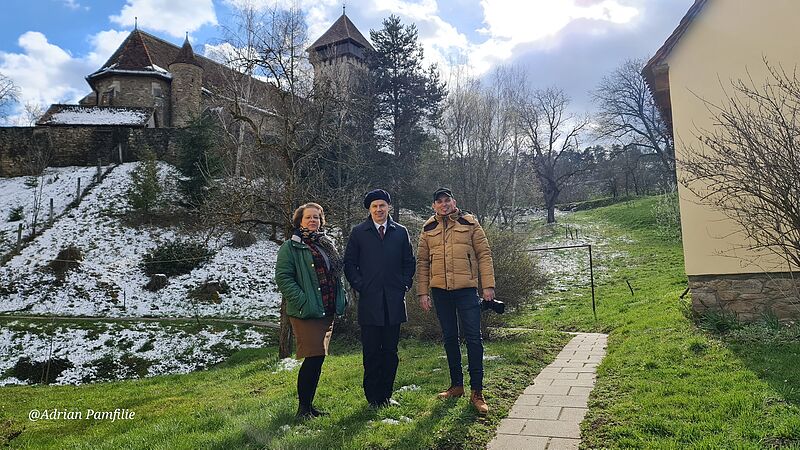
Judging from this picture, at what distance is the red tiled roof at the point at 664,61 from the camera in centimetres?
777

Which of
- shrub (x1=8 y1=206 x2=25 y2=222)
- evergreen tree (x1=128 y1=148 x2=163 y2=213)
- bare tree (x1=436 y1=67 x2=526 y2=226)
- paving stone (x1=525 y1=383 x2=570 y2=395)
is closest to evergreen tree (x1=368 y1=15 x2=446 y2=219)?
bare tree (x1=436 y1=67 x2=526 y2=226)

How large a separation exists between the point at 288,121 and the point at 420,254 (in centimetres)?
543

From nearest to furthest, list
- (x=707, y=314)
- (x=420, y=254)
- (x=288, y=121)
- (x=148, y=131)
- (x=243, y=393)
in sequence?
(x=420, y=254) → (x=243, y=393) → (x=707, y=314) → (x=288, y=121) → (x=148, y=131)

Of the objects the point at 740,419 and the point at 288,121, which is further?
the point at 288,121

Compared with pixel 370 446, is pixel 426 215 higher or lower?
higher

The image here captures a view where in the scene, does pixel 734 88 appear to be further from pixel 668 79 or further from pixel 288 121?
pixel 288 121

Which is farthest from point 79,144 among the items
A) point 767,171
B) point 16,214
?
point 767,171

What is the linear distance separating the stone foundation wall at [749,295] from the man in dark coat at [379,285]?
18.3 feet

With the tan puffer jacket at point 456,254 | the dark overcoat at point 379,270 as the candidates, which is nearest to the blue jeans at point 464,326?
the tan puffer jacket at point 456,254

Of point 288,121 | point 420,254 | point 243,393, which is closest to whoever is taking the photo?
point 420,254

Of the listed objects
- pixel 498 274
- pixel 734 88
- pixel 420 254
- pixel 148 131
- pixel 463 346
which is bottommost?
pixel 463 346

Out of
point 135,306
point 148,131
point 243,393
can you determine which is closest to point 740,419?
point 243,393

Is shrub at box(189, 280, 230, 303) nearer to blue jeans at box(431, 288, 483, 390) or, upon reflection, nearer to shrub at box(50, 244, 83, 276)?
shrub at box(50, 244, 83, 276)

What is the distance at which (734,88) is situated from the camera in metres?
7.43
